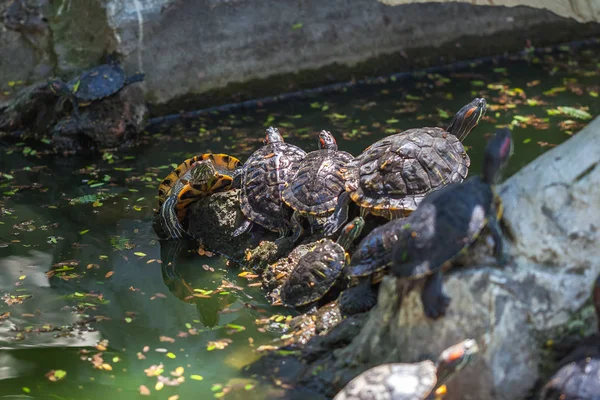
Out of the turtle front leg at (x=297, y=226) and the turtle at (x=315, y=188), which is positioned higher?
the turtle at (x=315, y=188)

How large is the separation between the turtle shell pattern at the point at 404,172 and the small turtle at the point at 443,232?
1472mm

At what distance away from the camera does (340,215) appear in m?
5.87

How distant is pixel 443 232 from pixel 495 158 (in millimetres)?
629

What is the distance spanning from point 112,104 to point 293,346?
17.5ft

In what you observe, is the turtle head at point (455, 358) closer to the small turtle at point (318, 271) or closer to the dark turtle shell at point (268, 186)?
the small turtle at point (318, 271)

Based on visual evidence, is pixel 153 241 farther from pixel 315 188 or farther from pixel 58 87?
pixel 58 87

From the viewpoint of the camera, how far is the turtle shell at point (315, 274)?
5.29 meters

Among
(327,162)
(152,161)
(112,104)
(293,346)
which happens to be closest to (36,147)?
(112,104)

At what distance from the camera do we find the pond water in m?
4.78

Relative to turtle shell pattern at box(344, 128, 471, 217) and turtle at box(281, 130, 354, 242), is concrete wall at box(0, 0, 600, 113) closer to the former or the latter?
Result: turtle at box(281, 130, 354, 242)

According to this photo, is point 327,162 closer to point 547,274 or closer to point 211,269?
point 211,269

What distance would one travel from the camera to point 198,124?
9.57 metres

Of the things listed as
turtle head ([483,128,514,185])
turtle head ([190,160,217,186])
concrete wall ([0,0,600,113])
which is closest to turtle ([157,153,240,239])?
turtle head ([190,160,217,186])

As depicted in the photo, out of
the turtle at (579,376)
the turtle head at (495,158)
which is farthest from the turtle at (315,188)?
the turtle at (579,376)
